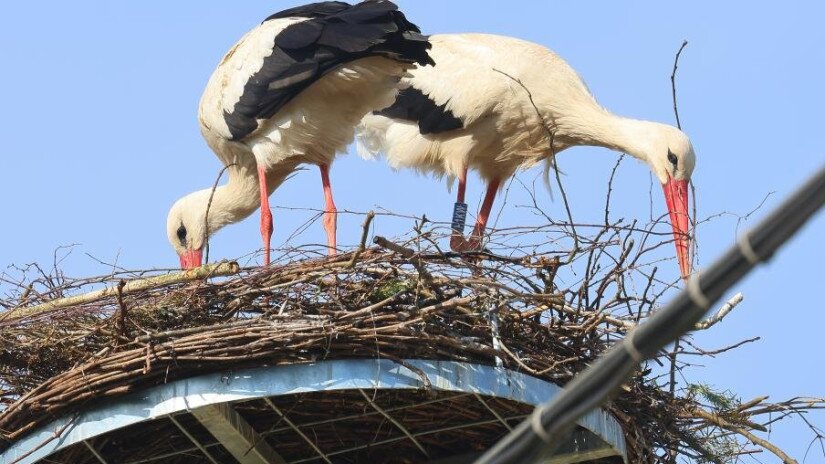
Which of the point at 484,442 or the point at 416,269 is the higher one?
the point at 416,269

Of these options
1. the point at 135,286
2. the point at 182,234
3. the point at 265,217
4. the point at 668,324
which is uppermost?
the point at 182,234

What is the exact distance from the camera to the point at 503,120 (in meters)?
8.47

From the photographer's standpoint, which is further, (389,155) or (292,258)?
(389,155)

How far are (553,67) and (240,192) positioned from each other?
2.15 metres

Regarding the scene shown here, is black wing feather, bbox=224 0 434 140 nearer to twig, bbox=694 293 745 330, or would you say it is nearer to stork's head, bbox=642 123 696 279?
stork's head, bbox=642 123 696 279

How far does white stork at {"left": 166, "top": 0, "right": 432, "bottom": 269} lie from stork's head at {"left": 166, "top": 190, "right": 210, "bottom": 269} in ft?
0.04

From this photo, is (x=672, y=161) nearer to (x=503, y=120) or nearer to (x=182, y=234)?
(x=503, y=120)

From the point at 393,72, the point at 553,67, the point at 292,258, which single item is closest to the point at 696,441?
the point at 292,258

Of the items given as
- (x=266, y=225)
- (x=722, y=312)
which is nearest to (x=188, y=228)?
(x=266, y=225)

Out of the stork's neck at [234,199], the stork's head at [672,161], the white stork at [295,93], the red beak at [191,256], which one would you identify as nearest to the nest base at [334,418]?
the white stork at [295,93]

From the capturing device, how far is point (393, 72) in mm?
7547

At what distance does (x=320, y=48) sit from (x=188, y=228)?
2012 millimetres

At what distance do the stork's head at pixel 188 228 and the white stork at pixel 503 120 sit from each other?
1.33 metres

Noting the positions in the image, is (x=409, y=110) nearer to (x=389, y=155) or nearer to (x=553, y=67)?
(x=389, y=155)
